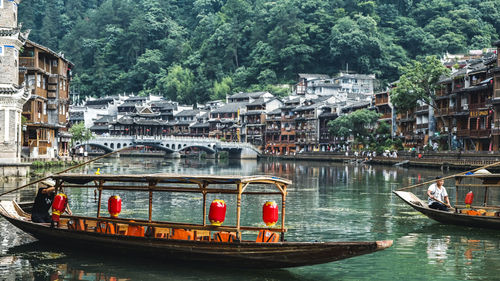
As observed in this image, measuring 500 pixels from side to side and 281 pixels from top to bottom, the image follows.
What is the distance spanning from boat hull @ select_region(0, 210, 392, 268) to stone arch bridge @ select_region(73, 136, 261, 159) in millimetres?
87420

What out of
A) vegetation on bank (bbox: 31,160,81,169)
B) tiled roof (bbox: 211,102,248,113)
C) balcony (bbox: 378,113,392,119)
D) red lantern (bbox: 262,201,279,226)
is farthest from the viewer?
tiled roof (bbox: 211,102,248,113)

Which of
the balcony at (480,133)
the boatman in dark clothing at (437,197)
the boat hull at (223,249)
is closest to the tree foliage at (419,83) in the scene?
the balcony at (480,133)

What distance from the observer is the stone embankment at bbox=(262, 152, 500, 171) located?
61.2 metres

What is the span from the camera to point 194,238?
58.3 feet

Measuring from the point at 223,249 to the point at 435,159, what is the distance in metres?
59.1

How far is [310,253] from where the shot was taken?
15.6m

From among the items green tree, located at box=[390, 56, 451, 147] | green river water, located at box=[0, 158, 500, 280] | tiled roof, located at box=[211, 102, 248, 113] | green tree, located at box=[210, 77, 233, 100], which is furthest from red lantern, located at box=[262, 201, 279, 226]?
green tree, located at box=[210, 77, 233, 100]

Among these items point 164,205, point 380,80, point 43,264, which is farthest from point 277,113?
point 43,264

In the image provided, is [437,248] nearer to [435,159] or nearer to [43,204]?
[43,204]

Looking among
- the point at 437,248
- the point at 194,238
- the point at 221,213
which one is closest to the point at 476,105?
the point at 437,248

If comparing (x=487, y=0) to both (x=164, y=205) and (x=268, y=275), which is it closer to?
(x=164, y=205)

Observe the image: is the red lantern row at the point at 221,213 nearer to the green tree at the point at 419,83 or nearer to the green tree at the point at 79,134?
the green tree at the point at 419,83

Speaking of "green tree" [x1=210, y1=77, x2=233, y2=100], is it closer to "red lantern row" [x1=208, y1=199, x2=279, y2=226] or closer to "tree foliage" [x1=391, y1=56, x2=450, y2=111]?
"tree foliage" [x1=391, y1=56, x2=450, y2=111]

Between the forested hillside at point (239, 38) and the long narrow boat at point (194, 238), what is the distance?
11566 cm
